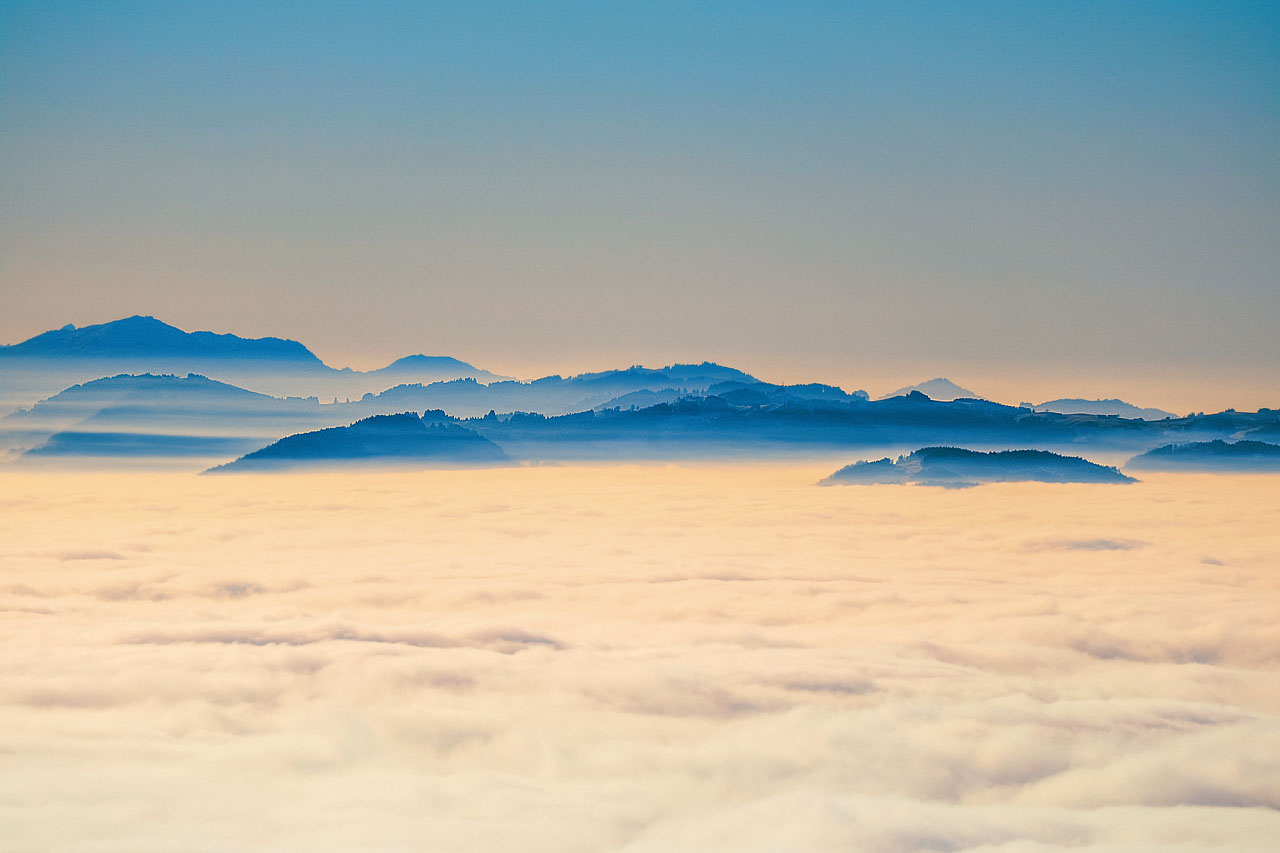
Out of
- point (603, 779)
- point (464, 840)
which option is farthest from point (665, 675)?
point (464, 840)

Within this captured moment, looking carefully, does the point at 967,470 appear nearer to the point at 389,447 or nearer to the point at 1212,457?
the point at 1212,457

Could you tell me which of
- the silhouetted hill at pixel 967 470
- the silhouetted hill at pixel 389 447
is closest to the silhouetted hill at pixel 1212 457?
the silhouetted hill at pixel 967 470

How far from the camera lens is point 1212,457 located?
92688mm

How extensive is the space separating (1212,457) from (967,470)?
1066 inches

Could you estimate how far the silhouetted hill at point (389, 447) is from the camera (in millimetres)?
103062

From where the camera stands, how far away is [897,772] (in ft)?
45.1

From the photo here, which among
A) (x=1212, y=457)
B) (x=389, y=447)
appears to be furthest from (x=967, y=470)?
(x=389, y=447)

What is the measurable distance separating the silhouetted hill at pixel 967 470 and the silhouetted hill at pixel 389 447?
130ft

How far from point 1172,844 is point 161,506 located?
216 feet

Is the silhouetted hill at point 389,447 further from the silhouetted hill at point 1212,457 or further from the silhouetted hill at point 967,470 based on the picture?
the silhouetted hill at point 1212,457

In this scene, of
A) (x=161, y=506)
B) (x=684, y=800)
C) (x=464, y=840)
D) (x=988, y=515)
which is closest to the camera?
(x=464, y=840)

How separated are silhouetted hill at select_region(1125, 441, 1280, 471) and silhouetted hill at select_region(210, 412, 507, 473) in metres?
65.3

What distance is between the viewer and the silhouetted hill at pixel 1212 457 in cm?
9181

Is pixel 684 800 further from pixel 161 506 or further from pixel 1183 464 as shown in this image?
pixel 1183 464
